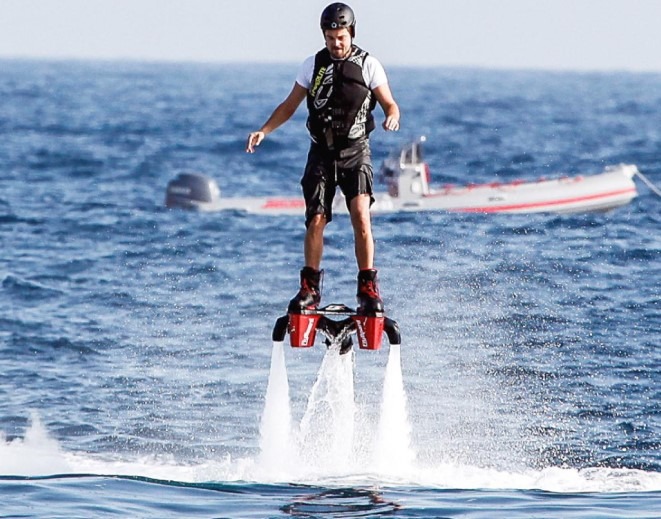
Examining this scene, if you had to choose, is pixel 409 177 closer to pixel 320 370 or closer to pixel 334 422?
pixel 320 370

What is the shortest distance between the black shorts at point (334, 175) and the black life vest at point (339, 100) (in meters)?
0.11

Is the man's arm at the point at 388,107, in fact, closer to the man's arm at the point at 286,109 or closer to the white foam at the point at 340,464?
the man's arm at the point at 286,109

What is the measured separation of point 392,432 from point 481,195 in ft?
57.6

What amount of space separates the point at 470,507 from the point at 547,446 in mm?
3512

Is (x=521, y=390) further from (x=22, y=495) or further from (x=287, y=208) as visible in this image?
(x=287, y=208)

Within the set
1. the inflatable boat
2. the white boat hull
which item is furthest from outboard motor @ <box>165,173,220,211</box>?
the white boat hull

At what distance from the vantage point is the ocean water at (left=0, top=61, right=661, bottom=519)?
1344 cm

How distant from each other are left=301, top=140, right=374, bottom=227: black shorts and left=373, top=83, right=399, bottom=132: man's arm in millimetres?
520


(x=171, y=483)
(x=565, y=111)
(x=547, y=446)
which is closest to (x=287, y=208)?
(x=547, y=446)

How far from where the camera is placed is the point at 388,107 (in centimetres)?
1320

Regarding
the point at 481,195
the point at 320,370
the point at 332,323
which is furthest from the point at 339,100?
the point at 481,195

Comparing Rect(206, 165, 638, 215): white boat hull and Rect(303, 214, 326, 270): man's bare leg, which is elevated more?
Rect(206, 165, 638, 215): white boat hull

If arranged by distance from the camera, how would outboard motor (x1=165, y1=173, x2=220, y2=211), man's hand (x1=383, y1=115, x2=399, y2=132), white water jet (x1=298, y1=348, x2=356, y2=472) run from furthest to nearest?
1. outboard motor (x1=165, y1=173, x2=220, y2=211)
2. white water jet (x1=298, y1=348, x2=356, y2=472)
3. man's hand (x1=383, y1=115, x2=399, y2=132)

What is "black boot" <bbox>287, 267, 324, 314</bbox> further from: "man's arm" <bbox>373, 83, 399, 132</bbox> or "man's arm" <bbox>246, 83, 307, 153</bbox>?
"man's arm" <bbox>373, 83, 399, 132</bbox>
